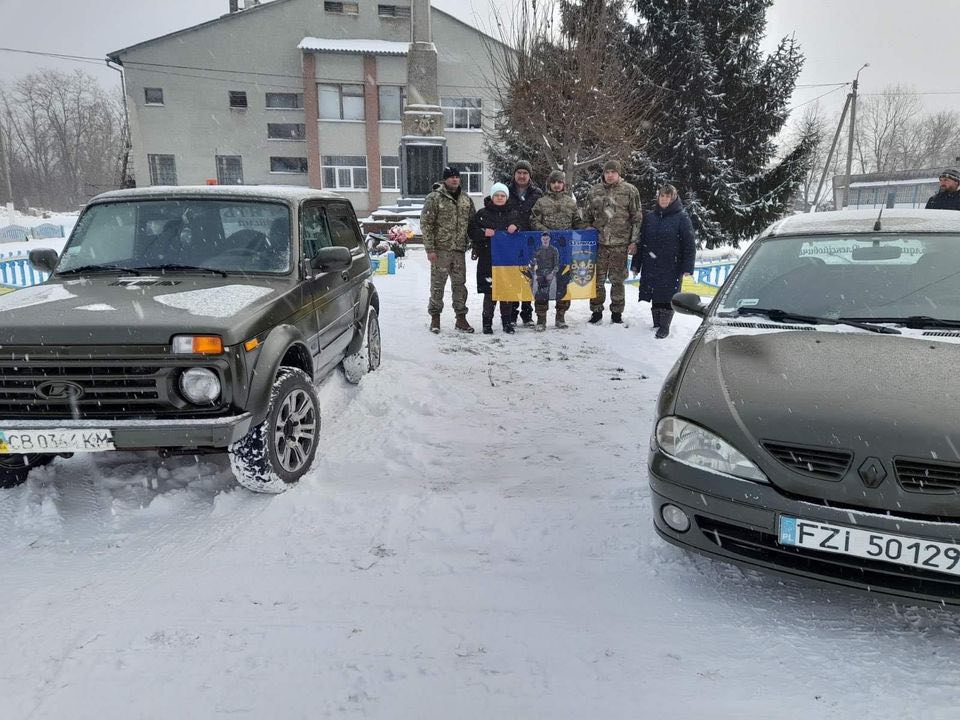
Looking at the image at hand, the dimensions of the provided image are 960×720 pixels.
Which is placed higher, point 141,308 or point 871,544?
point 141,308

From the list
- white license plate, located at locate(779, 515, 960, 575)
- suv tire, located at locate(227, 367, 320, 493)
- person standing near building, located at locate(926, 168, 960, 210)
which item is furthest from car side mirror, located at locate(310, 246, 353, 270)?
person standing near building, located at locate(926, 168, 960, 210)

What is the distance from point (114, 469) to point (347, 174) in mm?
33357

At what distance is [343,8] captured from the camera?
34094 millimetres

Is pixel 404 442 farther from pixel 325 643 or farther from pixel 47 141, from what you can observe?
pixel 47 141

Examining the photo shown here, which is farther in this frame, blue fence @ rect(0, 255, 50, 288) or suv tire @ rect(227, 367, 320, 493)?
blue fence @ rect(0, 255, 50, 288)

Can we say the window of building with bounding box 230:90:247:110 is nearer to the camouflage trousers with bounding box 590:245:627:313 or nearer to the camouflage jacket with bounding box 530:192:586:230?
the camouflage jacket with bounding box 530:192:586:230

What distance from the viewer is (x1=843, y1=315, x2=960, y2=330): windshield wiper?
295cm

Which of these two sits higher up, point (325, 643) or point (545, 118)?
point (545, 118)

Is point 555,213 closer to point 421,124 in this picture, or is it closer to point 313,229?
point 313,229

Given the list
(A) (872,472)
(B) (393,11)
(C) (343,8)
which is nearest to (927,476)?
(A) (872,472)

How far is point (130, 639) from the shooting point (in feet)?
7.93

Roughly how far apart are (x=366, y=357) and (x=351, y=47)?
105 ft

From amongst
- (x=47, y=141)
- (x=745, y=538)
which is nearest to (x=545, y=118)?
(x=745, y=538)

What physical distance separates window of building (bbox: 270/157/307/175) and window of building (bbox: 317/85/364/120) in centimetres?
277
